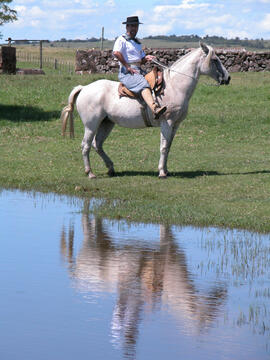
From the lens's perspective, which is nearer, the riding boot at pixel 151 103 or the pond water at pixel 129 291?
the pond water at pixel 129 291

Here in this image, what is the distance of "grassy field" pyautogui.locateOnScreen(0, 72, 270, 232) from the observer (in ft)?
43.4

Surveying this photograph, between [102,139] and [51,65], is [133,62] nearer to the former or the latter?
[102,139]

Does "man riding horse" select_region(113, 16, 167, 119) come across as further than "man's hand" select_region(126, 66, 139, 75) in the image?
No

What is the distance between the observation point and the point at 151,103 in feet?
51.6

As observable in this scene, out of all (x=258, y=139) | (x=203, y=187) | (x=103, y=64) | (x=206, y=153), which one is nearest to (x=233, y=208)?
(x=203, y=187)

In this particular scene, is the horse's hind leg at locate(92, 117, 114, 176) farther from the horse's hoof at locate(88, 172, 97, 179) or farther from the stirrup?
the stirrup

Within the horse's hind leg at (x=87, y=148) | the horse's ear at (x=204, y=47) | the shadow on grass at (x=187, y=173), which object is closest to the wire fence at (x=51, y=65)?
the shadow on grass at (x=187, y=173)

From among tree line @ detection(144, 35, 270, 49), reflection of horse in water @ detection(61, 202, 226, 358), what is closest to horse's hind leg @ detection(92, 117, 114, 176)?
reflection of horse in water @ detection(61, 202, 226, 358)

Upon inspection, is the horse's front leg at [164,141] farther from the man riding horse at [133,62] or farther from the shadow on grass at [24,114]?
the shadow on grass at [24,114]

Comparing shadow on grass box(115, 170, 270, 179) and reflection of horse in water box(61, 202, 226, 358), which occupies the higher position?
reflection of horse in water box(61, 202, 226, 358)

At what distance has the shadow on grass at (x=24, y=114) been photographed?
2664cm

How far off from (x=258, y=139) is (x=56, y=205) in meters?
10.1

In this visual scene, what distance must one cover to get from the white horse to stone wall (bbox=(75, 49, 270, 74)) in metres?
20.2

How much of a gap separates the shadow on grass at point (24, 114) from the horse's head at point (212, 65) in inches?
430
